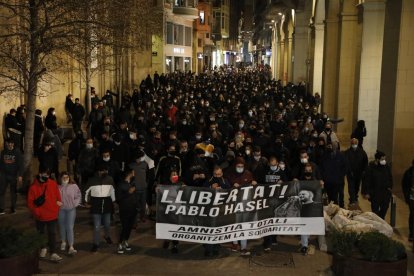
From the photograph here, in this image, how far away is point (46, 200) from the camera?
33.0 feet

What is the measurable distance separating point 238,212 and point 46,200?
3307mm

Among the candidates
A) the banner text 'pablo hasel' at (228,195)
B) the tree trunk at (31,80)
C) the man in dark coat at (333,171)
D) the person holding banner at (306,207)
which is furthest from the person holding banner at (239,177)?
the tree trunk at (31,80)

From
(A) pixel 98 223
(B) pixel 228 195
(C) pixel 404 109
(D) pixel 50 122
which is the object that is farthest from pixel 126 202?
(C) pixel 404 109

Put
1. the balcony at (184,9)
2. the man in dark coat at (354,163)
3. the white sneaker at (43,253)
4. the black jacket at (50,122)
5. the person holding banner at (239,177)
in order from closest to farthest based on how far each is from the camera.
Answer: the white sneaker at (43,253) < the person holding banner at (239,177) < the man in dark coat at (354,163) < the black jacket at (50,122) < the balcony at (184,9)

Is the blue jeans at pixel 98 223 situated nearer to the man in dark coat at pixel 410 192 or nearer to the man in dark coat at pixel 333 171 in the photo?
the man in dark coat at pixel 333 171

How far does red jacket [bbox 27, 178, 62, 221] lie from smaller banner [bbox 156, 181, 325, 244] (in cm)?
179

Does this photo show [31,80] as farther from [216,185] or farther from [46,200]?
[216,185]

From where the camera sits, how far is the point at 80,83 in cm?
2916

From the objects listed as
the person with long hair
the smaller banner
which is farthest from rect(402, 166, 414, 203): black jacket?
the person with long hair

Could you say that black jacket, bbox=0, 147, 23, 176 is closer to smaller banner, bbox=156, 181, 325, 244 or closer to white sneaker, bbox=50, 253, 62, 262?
white sneaker, bbox=50, 253, 62, 262

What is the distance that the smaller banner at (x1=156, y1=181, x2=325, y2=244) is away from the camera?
34.5 feet

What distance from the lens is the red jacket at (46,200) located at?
1009 cm

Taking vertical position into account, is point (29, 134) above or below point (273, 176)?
above

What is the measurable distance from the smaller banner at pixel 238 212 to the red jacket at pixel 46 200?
1.79 m
